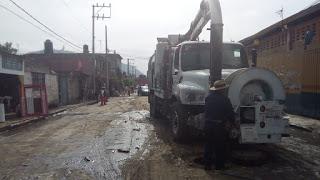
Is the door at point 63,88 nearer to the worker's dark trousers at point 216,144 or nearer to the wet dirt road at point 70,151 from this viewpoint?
the wet dirt road at point 70,151

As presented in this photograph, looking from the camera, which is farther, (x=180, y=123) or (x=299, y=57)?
(x=299, y=57)

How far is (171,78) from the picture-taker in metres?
14.8

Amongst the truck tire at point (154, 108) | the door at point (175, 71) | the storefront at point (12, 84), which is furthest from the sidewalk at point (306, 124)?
the storefront at point (12, 84)

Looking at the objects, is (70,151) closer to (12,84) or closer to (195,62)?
(195,62)

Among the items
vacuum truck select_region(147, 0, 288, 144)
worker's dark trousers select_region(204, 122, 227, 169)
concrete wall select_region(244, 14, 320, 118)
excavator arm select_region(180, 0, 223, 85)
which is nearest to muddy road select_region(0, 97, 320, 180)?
worker's dark trousers select_region(204, 122, 227, 169)

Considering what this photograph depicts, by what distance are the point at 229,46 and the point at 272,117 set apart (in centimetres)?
448

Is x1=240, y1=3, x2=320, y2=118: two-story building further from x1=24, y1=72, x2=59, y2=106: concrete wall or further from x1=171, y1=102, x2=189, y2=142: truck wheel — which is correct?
x1=24, y1=72, x2=59, y2=106: concrete wall

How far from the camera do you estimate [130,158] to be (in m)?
11.0

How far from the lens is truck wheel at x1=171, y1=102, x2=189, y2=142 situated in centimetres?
1256

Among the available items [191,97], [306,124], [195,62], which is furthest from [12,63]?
[191,97]

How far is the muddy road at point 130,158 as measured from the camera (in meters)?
9.17

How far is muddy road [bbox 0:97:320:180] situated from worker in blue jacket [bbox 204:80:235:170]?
381mm

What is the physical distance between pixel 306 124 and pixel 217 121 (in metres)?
8.77

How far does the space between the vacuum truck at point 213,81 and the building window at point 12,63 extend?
11.1 meters
